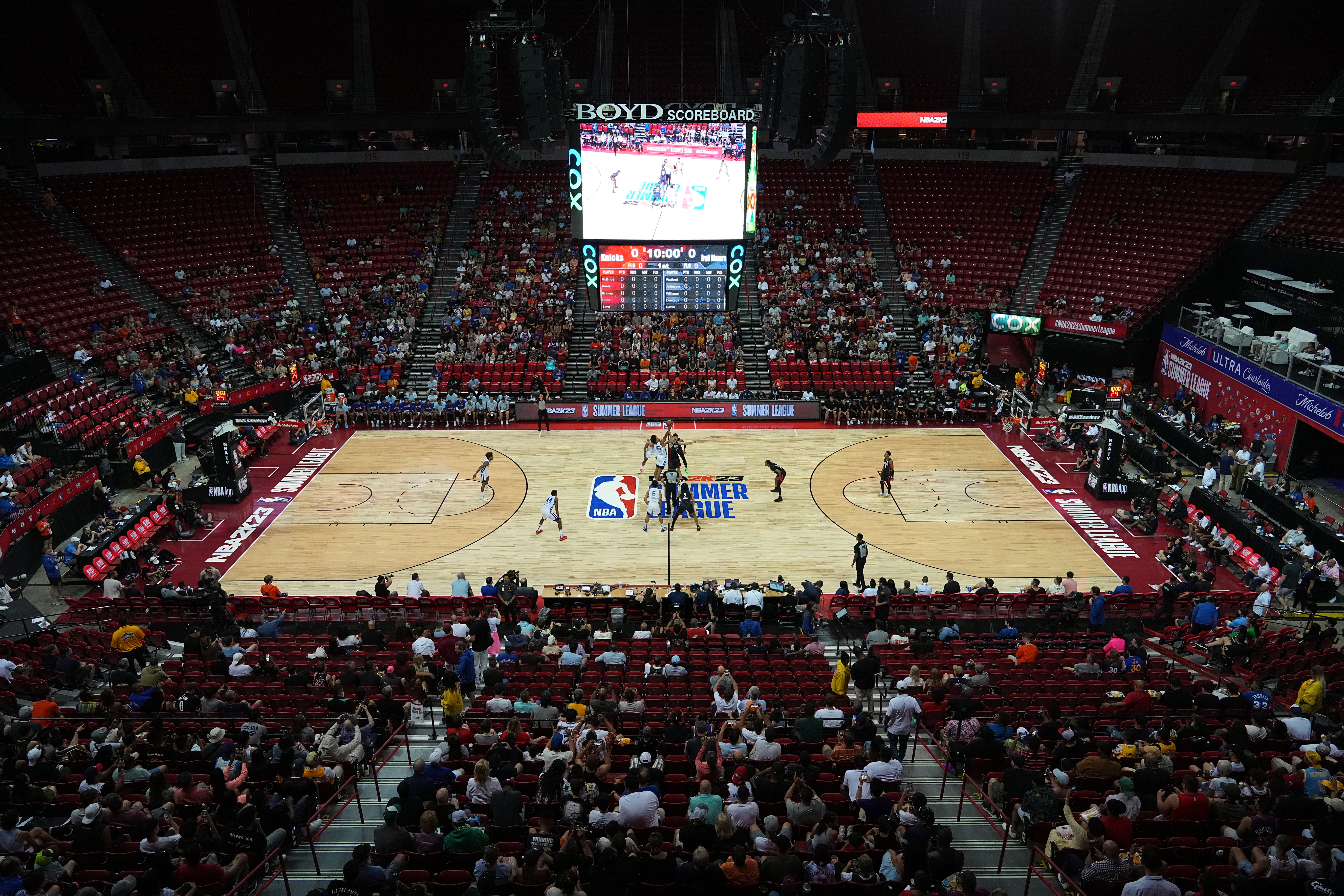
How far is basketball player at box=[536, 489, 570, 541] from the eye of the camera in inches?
1019

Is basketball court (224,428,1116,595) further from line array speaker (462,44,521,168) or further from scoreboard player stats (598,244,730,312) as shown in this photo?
line array speaker (462,44,521,168)

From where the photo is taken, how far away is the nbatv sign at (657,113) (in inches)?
922

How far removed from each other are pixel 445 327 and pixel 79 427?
14.2m

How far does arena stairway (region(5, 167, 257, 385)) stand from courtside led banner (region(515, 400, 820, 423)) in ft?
37.5

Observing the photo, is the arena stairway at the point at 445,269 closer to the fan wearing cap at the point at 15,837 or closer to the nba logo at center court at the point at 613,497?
the nba logo at center court at the point at 613,497

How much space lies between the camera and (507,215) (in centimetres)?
4475

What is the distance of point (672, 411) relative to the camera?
119 feet

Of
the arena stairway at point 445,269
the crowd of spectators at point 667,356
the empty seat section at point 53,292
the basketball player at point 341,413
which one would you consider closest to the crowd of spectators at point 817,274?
the crowd of spectators at point 667,356

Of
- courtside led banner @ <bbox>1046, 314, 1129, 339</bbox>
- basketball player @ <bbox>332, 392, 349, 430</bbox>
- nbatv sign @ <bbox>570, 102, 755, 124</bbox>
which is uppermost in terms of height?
nbatv sign @ <bbox>570, 102, 755, 124</bbox>

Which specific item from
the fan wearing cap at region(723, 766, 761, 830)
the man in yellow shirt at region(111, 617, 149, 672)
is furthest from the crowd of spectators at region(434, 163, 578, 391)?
the fan wearing cap at region(723, 766, 761, 830)

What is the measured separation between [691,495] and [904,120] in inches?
940

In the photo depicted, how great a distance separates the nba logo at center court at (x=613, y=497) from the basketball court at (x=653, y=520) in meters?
0.07

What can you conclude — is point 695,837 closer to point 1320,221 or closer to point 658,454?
Result: point 658,454

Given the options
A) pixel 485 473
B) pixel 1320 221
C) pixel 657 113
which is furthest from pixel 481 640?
pixel 1320 221
